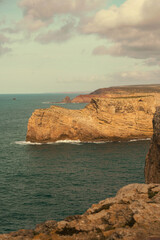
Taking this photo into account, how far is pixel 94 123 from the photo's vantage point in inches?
3177

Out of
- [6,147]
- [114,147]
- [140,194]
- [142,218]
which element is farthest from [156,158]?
[6,147]

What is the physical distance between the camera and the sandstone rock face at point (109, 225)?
1308 cm

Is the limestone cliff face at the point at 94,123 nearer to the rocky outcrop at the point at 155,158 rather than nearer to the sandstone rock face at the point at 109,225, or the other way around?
the rocky outcrop at the point at 155,158

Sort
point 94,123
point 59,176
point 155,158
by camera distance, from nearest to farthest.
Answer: point 155,158 → point 59,176 → point 94,123

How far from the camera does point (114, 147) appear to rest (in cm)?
7069

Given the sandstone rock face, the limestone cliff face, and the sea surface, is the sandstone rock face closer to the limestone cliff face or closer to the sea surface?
the sea surface

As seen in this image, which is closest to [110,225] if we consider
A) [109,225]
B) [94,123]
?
[109,225]

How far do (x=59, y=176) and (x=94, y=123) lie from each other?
114 ft

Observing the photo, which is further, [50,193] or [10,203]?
[50,193]

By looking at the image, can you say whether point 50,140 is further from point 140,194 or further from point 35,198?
point 140,194

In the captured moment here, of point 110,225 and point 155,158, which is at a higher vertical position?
point 155,158

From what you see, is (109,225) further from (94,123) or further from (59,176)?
(94,123)

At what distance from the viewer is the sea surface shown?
3422cm

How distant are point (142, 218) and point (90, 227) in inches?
107
